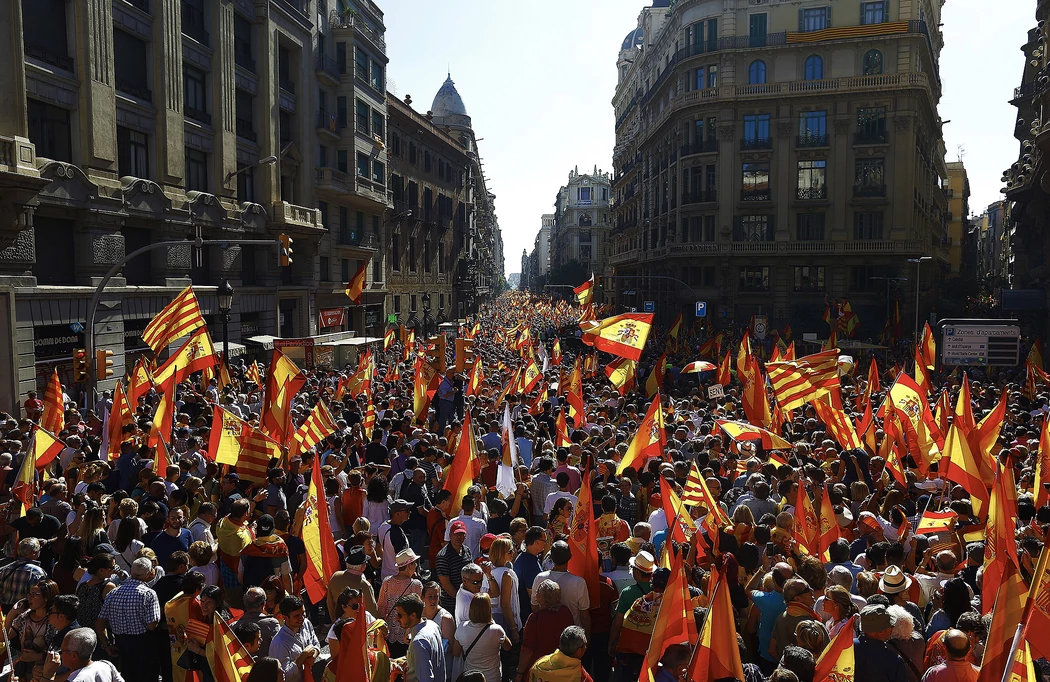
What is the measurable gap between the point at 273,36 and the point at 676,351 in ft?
71.1

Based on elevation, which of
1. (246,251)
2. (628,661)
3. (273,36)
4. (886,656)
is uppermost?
(273,36)

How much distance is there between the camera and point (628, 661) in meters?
6.57

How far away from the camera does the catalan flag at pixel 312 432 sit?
12.0 m

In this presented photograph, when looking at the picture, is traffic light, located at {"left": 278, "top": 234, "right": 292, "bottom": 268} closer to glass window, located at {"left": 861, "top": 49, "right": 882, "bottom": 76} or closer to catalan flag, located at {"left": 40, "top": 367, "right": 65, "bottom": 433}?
catalan flag, located at {"left": 40, "top": 367, "right": 65, "bottom": 433}

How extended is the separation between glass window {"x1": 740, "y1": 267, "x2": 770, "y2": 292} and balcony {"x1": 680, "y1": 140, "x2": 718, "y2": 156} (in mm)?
8189

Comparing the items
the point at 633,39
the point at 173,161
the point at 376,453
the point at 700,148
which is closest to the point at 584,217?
the point at 633,39

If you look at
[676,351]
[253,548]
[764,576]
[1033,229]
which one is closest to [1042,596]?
[764,576]

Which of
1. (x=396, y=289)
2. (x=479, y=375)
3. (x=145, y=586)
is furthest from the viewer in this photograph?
(x=396, y=289)

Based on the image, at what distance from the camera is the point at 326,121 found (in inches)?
1555

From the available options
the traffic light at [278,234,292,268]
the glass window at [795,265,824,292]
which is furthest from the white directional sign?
the glass window at [795,265,824,292]

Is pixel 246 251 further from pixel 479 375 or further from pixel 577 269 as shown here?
pixel 577 269

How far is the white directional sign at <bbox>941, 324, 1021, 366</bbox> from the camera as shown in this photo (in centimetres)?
2352

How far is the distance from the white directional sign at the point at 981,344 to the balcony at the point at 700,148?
31.1 meters

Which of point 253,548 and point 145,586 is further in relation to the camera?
point 253,548
